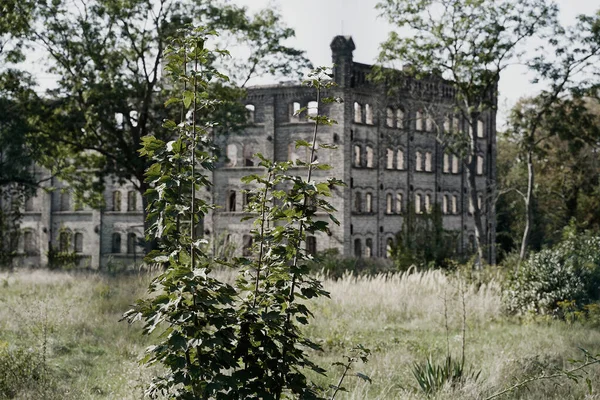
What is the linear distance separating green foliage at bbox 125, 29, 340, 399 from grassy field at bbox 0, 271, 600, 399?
194cm

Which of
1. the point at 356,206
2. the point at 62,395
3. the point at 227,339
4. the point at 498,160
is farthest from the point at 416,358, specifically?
the point at 498,160

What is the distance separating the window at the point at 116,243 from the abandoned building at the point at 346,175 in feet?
0.20

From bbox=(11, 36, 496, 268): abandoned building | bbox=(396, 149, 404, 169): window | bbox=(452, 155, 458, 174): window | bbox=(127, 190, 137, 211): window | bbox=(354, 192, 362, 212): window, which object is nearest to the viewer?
bbox=(11, 36, 496, 268): abandoned building

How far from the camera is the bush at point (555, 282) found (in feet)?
45.6

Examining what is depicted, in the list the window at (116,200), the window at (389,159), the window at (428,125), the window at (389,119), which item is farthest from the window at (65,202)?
the window at (428,125)

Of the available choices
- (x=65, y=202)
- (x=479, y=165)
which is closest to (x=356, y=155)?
(x=479, y=165)

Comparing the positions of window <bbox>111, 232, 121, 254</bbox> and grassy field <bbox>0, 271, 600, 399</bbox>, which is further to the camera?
window <bbox>111, 232, 121, 254</bbox>

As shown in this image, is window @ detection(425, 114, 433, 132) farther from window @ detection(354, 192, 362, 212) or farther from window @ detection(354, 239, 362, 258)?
window @ detection(354, 239, 362, 258)

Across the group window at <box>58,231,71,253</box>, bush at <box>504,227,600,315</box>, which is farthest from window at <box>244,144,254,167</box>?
bush at <box>504,227,600,315</box>

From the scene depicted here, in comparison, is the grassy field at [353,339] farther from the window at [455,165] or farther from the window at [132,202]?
the window at [455,165]

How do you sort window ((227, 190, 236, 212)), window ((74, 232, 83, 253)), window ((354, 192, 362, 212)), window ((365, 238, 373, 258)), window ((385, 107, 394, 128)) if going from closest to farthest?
window ((354, 192, 362, 212)) < window ((365, 238, 373, 258)) < window ((227, 190, 236, 212)) < window ((385, 107, 394, 128)) < window ((74, 232, 83, 253))

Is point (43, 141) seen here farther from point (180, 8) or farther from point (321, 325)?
point (321, 325)

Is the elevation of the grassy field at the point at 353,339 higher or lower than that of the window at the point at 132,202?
lower

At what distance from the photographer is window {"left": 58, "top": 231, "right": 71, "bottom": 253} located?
40.7m
